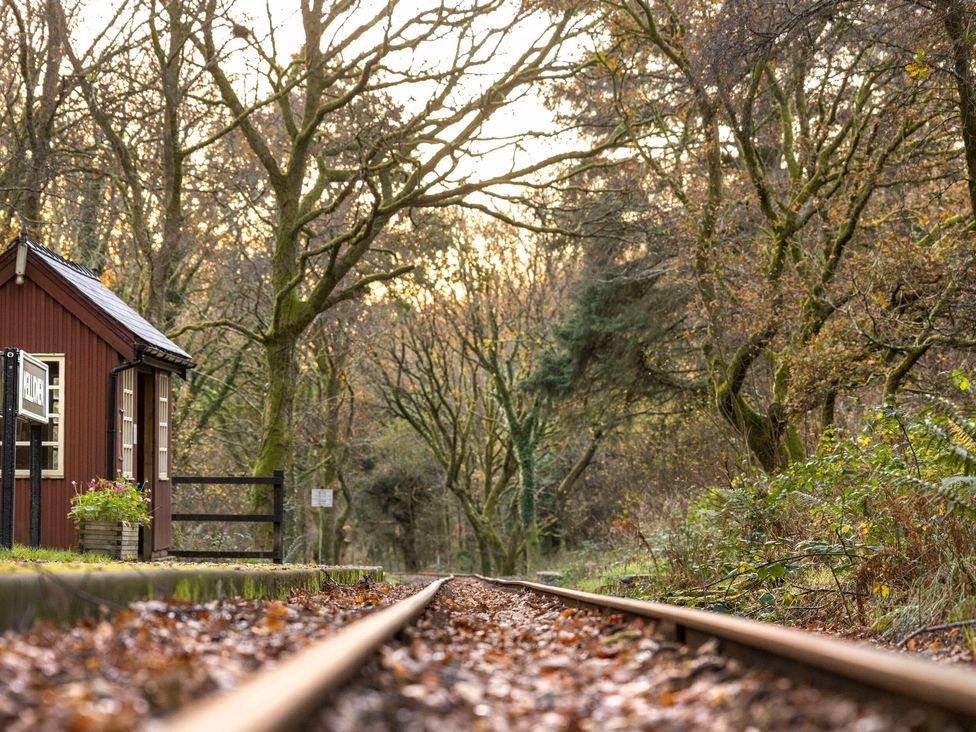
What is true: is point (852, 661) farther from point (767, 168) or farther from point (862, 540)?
point (767, 168)

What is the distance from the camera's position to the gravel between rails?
3.20 meters

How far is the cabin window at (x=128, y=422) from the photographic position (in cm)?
1767

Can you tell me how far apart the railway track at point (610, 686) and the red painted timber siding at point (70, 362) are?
12.6m

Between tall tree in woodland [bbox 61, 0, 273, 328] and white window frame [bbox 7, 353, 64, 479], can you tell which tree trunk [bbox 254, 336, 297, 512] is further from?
white window frame [bbox 7, 353, 64, 479]

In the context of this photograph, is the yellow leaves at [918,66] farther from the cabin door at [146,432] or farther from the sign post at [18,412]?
the cabin door at [146,432]

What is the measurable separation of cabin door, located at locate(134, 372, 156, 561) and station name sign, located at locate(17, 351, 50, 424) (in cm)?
642

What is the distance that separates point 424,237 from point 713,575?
62.4 feet

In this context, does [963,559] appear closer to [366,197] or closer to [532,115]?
[532,115]

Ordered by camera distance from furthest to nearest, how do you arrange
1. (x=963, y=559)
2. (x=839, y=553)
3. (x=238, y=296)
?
(x=238, y=296) → (x=839, y=553) → (x=963, y=559)

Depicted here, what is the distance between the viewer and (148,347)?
17.3m

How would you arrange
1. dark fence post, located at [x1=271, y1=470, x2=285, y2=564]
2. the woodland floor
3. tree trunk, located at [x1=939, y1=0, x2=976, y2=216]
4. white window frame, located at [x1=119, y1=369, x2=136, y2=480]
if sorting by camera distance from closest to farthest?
the woodland floor → tree trunk, located at [x1=939, y1=0, x2=976, y2=216] → white window frame, located at [x1=119, y1=369, x2=136, y2=480] → dark fence post, located at [x1=271, y1=470, x2=285, y2=564]

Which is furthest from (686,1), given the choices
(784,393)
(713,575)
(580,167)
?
(713,575)

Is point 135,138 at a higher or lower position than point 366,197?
higher

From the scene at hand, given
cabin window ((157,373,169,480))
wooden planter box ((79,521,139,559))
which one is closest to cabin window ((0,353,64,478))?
wooden planter box ((79,521,139,559))
